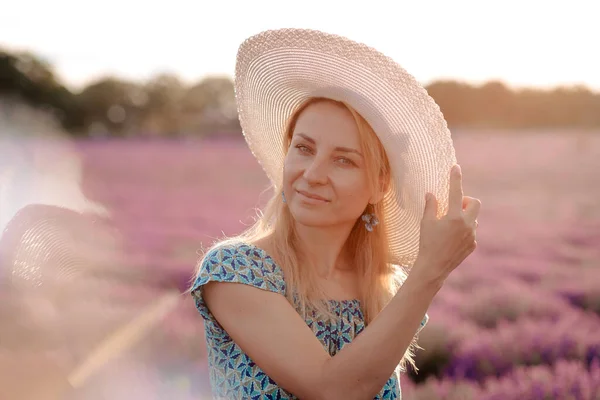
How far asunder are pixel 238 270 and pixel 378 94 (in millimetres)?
640

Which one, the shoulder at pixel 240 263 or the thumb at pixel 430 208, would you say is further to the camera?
the shoulder at pixel 240 263

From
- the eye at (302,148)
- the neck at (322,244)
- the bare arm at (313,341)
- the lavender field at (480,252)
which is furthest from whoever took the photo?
the lavender field at (480,252)

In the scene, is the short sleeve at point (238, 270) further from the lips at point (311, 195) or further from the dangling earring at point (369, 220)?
the dangling earring at point (369, 220)

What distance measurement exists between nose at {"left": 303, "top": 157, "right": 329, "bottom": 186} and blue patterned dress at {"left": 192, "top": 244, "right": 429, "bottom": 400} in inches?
10.7

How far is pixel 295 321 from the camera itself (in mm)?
2029

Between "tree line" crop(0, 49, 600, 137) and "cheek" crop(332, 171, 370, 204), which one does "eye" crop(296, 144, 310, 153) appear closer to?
"cheek" crop(332, 171, 370, 204)

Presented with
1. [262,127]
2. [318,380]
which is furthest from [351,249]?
[318,380]

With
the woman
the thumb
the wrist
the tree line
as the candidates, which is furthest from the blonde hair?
the tree line

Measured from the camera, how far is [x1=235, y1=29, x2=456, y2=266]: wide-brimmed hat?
216 centimetres

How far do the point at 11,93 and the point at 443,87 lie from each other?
1014cm

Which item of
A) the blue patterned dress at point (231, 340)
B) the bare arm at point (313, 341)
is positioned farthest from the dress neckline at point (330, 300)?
the bare arm at point (313, 341)

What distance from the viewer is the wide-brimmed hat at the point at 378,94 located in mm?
2160

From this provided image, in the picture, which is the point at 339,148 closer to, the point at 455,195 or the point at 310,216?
the point at 310,216

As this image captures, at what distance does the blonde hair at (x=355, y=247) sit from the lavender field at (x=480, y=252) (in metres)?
0.41
